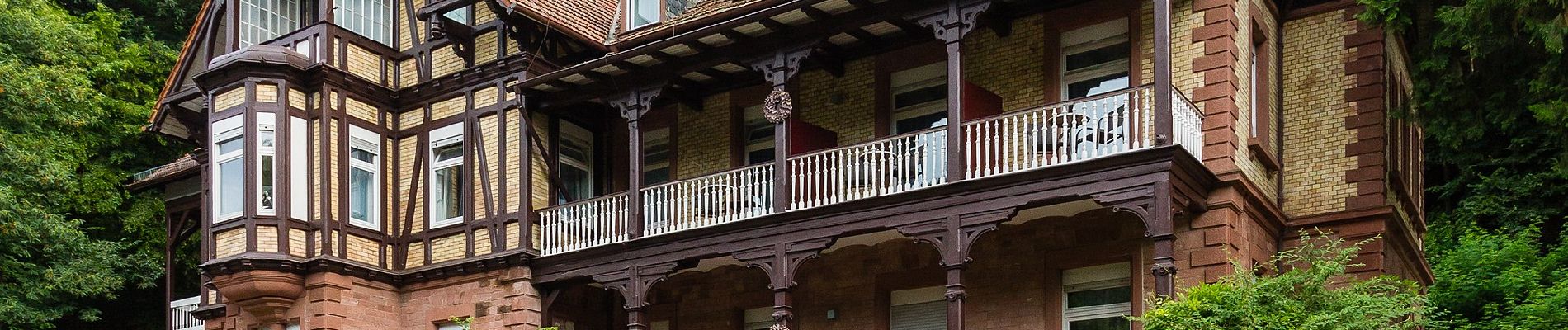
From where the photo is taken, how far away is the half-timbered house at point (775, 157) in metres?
18.6

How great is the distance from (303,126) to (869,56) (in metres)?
8.01

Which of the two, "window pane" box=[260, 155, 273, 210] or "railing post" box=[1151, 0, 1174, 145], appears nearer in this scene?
"railing post" box=[1151, 0, 1174, 145]

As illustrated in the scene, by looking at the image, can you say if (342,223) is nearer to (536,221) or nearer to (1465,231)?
(536,221)

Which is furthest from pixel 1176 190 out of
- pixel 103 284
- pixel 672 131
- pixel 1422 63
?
pixel 103 284

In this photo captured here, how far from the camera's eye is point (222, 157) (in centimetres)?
2428

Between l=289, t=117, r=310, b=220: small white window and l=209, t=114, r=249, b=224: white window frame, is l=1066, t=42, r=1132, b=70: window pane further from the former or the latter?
l=209, t=114, r=249, b=224: white window frame

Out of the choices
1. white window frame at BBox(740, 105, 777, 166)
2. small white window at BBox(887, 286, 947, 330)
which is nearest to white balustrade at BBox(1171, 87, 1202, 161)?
small white window at BBox(887, 286, 947, 330)

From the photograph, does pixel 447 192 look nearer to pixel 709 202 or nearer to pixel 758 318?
pixel 709 202

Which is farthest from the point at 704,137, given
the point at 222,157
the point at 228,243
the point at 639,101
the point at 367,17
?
the point at 222,157

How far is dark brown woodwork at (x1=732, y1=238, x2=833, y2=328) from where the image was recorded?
20.0 meters

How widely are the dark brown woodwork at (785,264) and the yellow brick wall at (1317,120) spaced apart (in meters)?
5.67

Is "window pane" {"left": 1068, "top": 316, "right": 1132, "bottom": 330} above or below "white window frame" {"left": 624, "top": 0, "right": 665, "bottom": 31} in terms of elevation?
below

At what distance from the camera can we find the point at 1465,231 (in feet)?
101

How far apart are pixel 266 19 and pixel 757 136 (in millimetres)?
7784
